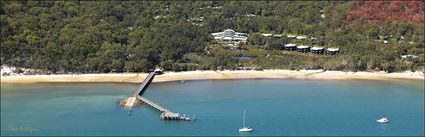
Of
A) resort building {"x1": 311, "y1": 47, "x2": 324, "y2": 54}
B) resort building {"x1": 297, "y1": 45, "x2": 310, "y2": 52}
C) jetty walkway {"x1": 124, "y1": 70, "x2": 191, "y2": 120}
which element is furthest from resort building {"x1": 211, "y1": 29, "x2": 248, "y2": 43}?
jetty walkway {"x1": 124, "y1": 70, "x2": 191, "y2": 120}

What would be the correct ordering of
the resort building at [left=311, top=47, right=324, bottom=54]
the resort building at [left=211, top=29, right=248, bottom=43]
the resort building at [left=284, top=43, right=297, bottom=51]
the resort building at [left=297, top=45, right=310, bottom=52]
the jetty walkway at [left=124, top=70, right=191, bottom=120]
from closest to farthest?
the jetty walkway at [left=124, top=70, right=191, bottom=120] → the resort building at [left=311, top=47, right=324, bottom=54] → the resort building at [left=297, top=45, right=310, bottom=52] → the resort building at [left=284, top=43, right=297, bottom=51] → the resort building at [left=211, top=29, right=248, bottom=43]

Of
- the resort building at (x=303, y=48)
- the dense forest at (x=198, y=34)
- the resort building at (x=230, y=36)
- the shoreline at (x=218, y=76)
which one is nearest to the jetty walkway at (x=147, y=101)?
the shoreline at (x=218, y=76)

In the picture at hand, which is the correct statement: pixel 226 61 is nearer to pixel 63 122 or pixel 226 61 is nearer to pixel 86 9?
pixel 86 9

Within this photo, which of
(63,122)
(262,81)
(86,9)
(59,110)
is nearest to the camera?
(63,122)

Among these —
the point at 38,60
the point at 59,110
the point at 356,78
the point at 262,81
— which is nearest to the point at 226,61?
the point at 262,81

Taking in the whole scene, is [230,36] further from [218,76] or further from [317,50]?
[218,76]

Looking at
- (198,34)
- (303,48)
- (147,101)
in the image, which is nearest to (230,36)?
(198,34)

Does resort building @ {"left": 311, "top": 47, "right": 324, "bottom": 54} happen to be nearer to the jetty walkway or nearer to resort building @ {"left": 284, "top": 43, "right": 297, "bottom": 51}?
resort building @ {"left": 284, "top": 43, "right": 297, "bottom": 51}
